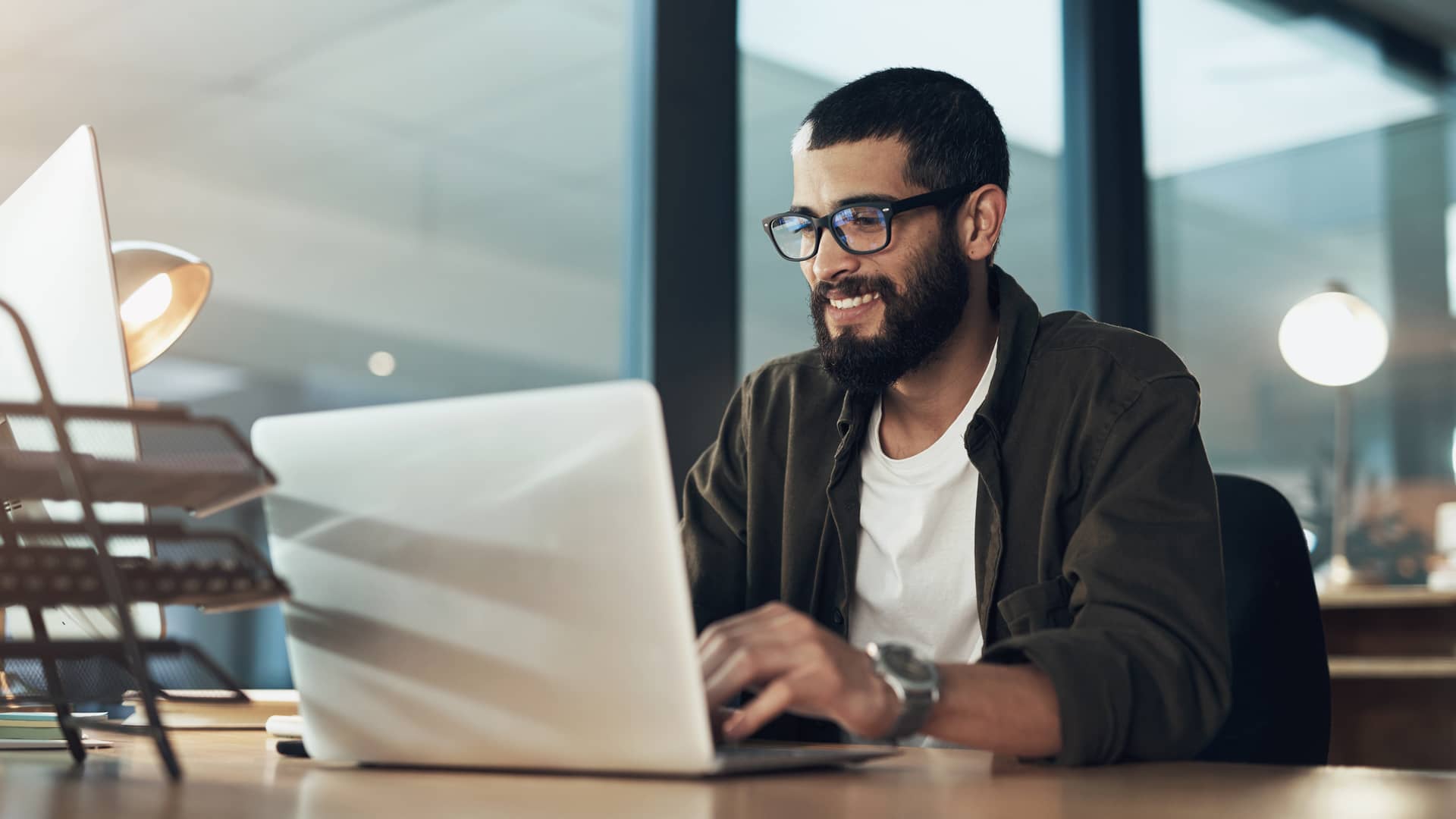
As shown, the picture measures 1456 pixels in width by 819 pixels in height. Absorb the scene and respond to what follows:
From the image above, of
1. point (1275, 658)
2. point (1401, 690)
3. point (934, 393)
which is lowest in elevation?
point (1401, 690)

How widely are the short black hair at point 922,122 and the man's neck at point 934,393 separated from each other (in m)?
0.16

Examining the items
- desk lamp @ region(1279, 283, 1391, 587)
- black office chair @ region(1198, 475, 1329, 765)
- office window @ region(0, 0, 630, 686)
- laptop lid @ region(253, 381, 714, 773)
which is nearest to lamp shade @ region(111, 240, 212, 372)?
laptop lid @ region(253, 381, 714, 773)

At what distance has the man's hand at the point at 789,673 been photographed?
0.81 meters

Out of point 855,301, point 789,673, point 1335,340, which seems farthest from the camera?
point 1335,340

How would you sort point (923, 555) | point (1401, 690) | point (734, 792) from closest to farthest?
point (734, 792)
point (923, 555)
point (1401, 690)

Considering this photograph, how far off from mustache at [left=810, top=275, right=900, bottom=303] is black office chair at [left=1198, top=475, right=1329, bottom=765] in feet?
1.57

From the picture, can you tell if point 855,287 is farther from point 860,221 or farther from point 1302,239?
point 1302,239

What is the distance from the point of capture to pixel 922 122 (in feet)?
4.96

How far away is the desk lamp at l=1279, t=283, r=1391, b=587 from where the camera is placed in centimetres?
386

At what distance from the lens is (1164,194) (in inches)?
147

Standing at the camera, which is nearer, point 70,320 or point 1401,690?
point 70,320

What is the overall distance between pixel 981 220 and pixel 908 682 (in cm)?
82

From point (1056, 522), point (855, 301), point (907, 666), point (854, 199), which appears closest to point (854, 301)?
point (855, 301)

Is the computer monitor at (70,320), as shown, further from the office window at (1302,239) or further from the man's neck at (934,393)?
the office window at (1302,239)
